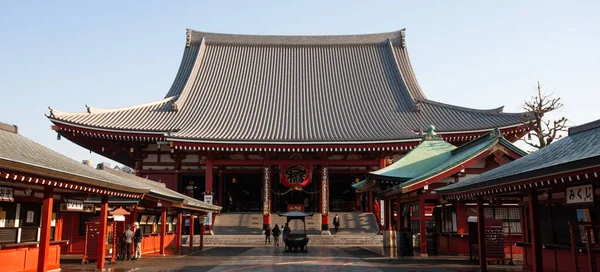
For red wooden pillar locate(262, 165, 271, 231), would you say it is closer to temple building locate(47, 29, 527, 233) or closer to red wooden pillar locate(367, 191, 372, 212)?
temple building locate(47, 29, 527, 233)

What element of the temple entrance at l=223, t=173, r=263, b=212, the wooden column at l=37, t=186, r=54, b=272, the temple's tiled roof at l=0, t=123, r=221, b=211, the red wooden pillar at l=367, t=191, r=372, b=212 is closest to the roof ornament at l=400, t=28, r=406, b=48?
the red wooden pillar at l=367, t=191, r=372, b=212

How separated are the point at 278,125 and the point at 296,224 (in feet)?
24.8

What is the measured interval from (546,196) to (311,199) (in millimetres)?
27579

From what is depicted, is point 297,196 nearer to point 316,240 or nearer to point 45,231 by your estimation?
point 316,240

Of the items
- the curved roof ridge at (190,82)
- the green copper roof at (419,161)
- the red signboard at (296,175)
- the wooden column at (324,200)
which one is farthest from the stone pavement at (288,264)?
the curved roof ridge at (190,82)

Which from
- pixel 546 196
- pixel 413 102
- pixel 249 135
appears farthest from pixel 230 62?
pixel 546 196

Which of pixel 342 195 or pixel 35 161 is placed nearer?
pixel 35 161

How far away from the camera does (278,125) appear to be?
3816cm

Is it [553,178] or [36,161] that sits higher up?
[36,161]

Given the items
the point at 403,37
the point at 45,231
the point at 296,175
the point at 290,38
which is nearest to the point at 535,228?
the point at 45,231

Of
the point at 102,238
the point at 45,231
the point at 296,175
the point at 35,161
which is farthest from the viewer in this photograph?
the point at 296,175

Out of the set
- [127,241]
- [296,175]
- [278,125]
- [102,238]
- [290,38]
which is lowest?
[127,241]

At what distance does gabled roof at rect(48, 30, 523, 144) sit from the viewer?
115 ft

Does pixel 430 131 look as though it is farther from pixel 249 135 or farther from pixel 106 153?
pixel 106 153
